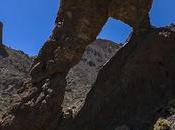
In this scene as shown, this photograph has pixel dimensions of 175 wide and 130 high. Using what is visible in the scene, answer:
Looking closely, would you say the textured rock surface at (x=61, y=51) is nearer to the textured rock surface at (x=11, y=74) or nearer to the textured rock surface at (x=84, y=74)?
the textured rock surface at (x=84, y=74)

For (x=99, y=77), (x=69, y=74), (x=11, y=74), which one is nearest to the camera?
(x=99, y=77)

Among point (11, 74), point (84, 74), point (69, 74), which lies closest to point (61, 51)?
point (69, 74)

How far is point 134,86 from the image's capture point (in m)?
33.7

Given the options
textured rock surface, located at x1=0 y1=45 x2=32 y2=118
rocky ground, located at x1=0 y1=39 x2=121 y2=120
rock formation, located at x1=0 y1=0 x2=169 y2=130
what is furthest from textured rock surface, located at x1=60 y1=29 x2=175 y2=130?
textured rock surface, located at x1=0 y1=45 x2=32 y2=118

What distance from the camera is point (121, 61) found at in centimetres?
3578

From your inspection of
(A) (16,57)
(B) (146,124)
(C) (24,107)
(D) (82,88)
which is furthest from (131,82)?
(A) (16,57)

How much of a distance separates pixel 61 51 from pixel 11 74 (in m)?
23.3

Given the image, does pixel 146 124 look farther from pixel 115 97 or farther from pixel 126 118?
pixel 115 97

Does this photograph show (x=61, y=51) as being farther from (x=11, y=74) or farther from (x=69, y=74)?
(x=11, y=74)

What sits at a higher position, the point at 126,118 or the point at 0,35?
the point at 0,35

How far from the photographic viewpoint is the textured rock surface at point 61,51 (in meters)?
32.6

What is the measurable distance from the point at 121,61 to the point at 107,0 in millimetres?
4916

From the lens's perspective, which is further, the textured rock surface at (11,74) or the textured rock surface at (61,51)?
the textured rock surface at (11,74)

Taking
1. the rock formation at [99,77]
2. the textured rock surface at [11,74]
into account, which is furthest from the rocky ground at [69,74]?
the rock formation at [99,77]
